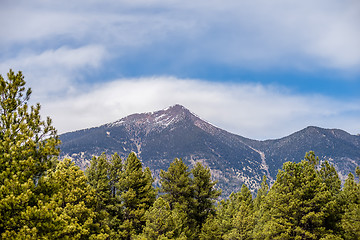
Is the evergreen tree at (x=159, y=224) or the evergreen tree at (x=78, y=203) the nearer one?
the evergreen tree at (x=78, y=203)

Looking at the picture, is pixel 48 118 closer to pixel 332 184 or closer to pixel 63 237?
pixel 63 237

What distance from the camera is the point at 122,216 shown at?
33.4m

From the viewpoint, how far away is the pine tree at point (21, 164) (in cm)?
1138

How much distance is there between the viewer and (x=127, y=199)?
32.7 m

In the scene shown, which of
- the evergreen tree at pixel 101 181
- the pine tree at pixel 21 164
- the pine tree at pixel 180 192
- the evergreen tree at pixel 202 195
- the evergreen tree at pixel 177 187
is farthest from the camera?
the evergreen tree at pixel 202 195

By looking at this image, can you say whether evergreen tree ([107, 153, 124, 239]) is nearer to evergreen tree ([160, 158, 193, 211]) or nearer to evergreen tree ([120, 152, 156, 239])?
evergreen tree ([120, 152, 156, 239])

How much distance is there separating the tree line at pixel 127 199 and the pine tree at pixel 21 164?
0.04 meters

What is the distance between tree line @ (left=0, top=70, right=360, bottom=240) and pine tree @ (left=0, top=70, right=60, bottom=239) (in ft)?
0.12

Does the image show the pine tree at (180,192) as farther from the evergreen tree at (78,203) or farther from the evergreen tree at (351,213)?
the evergreen tree at (351,213)

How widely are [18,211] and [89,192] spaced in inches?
413

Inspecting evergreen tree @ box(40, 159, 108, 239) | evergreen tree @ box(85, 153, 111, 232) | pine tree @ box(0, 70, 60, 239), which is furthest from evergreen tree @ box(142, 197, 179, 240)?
pine tree @ box(0, 70, 60, 239)

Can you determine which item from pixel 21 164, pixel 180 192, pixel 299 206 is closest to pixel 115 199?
pixel 180 192

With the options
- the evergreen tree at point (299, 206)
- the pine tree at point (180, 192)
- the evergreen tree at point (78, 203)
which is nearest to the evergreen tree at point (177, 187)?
the pine tree at point (180, 192)

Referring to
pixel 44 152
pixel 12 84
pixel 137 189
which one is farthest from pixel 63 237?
pixel 137 189
